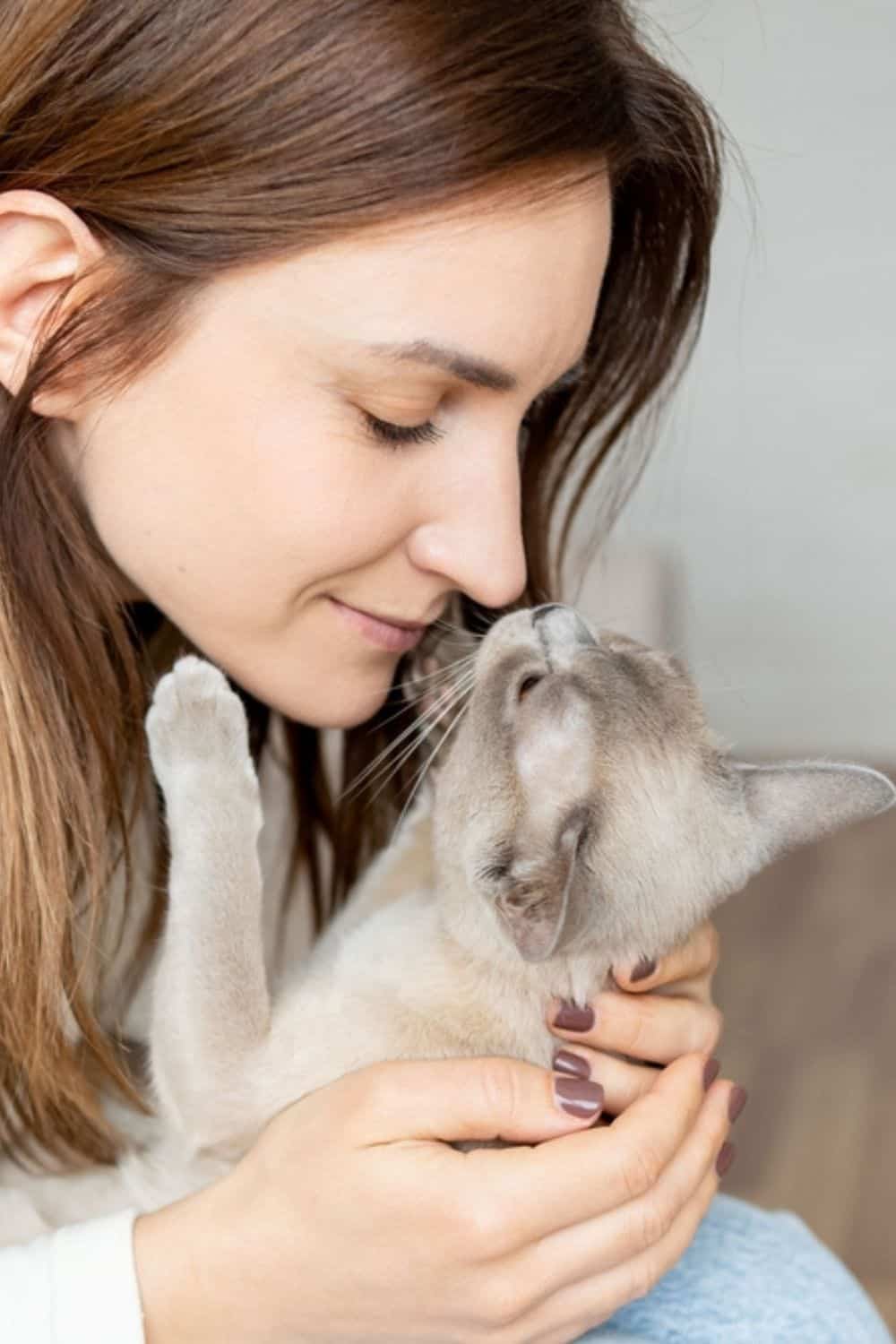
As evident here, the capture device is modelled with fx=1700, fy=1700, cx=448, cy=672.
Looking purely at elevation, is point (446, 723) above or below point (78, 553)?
below

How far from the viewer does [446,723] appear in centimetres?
154

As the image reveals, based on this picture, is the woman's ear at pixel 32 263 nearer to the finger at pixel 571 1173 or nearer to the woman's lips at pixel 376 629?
the woman's lips at pixel 376 629

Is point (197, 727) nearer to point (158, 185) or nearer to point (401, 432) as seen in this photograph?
point (401, 432)

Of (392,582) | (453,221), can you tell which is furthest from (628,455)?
(453,221)

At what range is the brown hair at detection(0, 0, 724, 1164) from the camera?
1.15 metres

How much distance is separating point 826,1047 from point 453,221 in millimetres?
1473

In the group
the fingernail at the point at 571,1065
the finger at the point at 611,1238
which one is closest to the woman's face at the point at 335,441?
the fingernail at the point at 571,1065

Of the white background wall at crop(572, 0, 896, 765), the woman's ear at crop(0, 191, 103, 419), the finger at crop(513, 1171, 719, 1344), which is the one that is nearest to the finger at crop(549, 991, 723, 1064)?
the finger at crop(513, 1171, 719, 1344)

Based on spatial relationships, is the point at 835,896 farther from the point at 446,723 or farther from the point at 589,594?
the point at 446,723

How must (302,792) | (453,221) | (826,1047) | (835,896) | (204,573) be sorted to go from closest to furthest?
(453,221), (204,573), (302,792), (826,1047), (835,896)

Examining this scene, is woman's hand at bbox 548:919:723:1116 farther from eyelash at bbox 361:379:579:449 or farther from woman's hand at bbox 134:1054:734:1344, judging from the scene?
eyelash at bbox 361:379:579:449

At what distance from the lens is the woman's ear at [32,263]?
120 cm

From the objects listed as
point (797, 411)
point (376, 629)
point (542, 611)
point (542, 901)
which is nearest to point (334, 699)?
point (376, 629)

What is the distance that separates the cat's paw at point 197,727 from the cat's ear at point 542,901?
26cm
